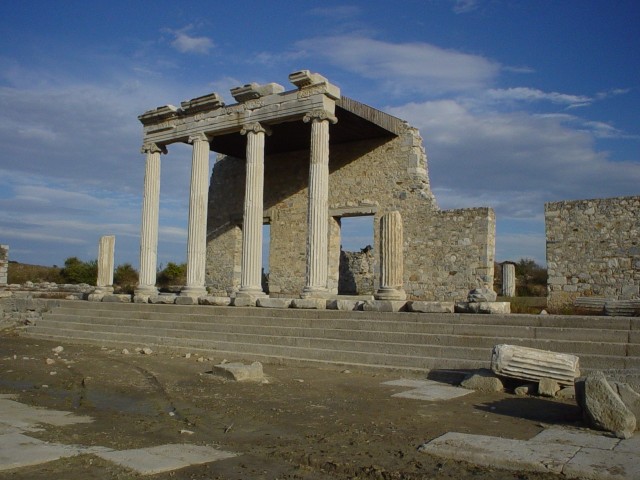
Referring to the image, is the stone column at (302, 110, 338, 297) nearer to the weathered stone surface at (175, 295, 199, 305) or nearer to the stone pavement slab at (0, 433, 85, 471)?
the weathered stone surface at (175, 295, 199, 305)

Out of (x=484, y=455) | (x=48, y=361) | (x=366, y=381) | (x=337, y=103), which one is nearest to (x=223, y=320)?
(x=48, y=361)

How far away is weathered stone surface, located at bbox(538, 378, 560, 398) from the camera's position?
742 centimetres

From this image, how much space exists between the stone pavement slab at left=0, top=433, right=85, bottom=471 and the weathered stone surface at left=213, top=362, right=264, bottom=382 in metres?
3.78

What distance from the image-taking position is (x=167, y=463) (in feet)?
15.0

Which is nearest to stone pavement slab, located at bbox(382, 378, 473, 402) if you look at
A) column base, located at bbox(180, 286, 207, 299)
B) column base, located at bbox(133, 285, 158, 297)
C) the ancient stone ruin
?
the ancient stone ruin

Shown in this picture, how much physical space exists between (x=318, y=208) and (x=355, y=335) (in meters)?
4.83

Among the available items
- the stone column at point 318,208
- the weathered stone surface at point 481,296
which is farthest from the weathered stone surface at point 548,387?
the stone column at point 318,208

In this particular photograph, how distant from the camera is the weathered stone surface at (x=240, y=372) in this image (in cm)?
882

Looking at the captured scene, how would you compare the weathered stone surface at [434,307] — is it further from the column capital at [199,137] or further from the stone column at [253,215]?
the column capital at [199,137]

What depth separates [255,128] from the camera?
53.2 feet

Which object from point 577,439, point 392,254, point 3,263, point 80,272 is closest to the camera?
point 577,439

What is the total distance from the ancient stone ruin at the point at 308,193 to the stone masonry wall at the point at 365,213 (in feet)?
0.12

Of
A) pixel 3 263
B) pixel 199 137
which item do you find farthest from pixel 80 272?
pixel 199 137

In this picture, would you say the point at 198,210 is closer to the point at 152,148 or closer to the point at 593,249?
the point at 152,148
